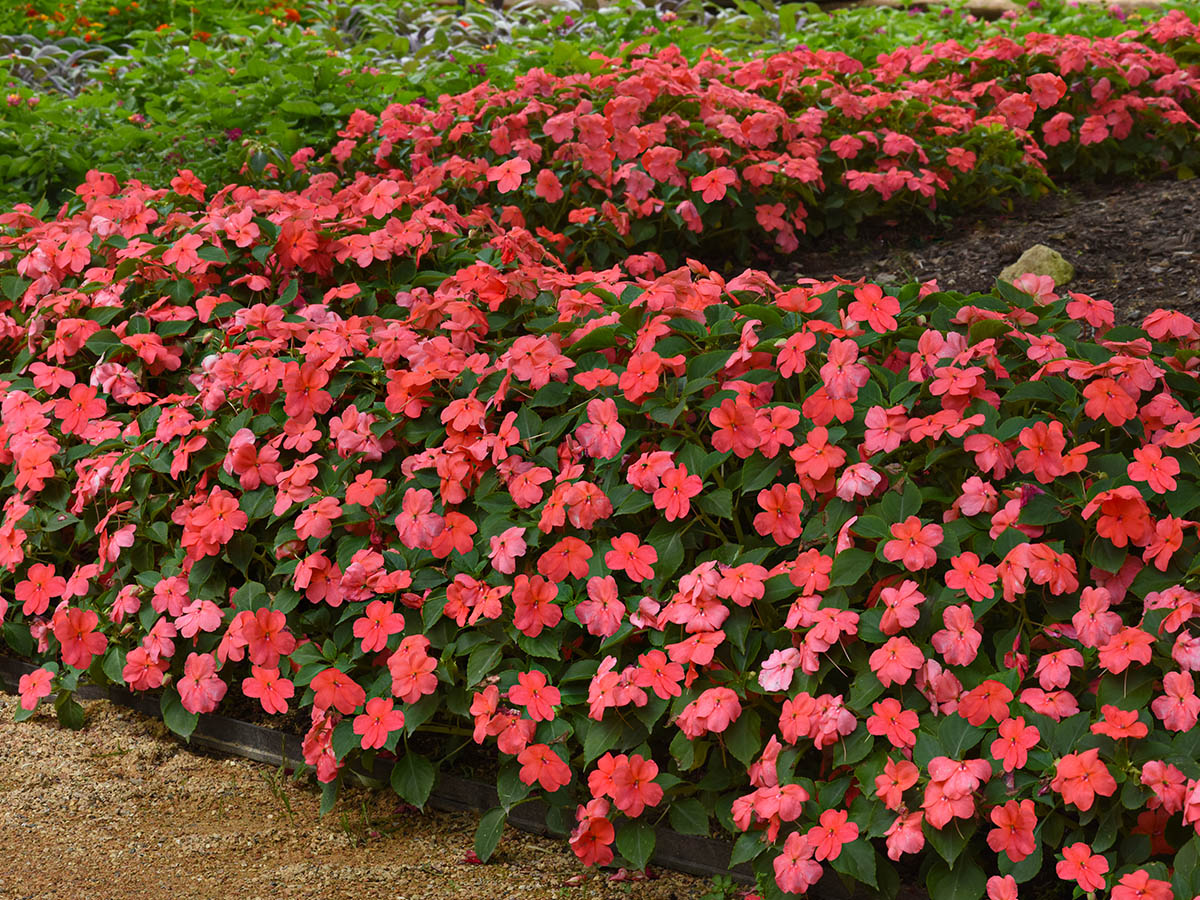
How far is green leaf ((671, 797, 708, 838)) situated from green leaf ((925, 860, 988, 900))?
0.39m

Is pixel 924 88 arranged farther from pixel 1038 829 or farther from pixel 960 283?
pixel 1038 829

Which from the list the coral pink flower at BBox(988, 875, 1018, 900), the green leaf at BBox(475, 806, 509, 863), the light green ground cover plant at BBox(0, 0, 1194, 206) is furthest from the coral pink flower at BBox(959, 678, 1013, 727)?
the light green ground cover plant at BBox(0, 0, 1194, 206)

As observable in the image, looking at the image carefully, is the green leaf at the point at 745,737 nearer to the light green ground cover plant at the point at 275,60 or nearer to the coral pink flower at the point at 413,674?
the coral pink flower at the point at 413,674

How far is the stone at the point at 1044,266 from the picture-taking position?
147 inches

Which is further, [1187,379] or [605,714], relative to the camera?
[1187,379]

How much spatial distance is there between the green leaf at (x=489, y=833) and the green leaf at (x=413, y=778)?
4.7 inches

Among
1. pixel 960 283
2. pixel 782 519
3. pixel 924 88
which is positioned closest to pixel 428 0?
pixel 924 88

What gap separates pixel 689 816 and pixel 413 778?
52 cm

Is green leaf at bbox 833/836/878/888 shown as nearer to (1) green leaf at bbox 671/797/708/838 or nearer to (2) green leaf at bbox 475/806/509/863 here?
(1) green leaf at bbox 671/797/708/838

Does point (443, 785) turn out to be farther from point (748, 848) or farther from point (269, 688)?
point (748, 848)

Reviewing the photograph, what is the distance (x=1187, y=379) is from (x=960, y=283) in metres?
1.70

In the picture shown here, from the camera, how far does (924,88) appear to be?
4.80m

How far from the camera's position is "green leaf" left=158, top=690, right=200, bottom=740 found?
2417mm

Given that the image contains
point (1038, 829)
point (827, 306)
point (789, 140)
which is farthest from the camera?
point (789, 140)
